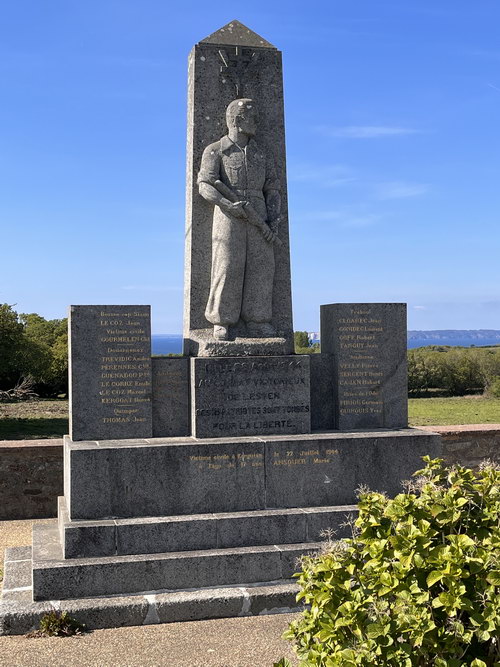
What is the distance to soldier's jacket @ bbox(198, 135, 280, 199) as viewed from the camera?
700cm

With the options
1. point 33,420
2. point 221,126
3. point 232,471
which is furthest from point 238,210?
point 33,420

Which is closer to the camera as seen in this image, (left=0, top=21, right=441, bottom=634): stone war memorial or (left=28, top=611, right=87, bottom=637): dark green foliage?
(left=28, top=611, right=87, bottom=637): dark green foliage

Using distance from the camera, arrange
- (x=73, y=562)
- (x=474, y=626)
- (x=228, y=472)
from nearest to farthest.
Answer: (x=474, y=626), (x=73, y=562), (x=228, y=472)

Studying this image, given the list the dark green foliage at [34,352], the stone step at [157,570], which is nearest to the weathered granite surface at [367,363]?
the stone step at [157,570]

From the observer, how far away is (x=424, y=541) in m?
3.37

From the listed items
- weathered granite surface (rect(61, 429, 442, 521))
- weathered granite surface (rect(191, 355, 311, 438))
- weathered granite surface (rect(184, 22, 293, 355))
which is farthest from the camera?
weathered granite surface (rect(184, 22, 293, 355))

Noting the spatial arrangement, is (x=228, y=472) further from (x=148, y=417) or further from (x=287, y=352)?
(x=287, y=352)

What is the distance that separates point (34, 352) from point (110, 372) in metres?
12.6

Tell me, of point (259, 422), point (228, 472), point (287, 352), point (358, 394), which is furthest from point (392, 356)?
point (228, 472)

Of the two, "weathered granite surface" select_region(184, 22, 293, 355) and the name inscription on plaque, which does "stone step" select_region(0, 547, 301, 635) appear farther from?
"weathered granite surface" select_region(184, 22, 293, 355)

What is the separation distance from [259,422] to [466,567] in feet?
11.6

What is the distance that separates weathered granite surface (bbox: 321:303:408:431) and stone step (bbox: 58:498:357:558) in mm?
1018

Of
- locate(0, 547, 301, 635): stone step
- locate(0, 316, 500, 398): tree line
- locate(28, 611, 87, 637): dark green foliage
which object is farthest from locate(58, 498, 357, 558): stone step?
locate(0, 316, 500, 398): tree line

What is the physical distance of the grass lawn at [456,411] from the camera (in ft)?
62.7
